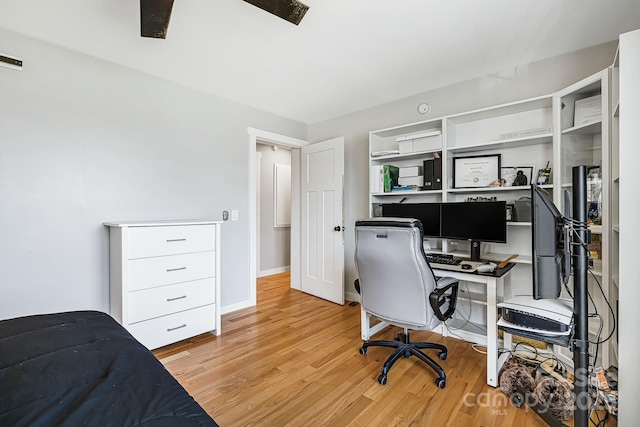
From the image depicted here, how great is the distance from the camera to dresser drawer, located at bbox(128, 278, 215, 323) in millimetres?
2281

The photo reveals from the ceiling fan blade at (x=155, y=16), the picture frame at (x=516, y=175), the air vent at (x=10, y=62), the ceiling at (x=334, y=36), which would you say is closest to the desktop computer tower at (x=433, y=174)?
the picture frame at (x=516, y=175)

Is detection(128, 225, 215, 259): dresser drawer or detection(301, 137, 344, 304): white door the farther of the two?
detection(301, 137, 344, 304): white door

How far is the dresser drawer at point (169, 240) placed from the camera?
2.26 metres

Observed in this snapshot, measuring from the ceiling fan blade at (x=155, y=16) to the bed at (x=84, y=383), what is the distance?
158 centimetres

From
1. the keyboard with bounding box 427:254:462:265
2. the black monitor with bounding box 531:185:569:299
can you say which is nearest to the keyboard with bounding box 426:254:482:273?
the keyboard with bounding box 427:254:462:265

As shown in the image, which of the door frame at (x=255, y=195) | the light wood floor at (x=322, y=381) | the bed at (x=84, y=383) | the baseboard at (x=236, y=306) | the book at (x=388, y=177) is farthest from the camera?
the door frame at (x=255, y=195)

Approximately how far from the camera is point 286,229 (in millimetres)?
5609

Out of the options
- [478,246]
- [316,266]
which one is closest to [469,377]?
[478,246]

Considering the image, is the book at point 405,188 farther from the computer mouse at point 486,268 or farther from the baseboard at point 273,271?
the baseboard at point 273,271

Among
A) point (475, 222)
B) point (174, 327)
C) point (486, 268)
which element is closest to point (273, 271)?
point (174, 327)

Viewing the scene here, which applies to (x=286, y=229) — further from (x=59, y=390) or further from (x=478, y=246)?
(x=59, y=390)

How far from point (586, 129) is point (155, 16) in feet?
9.24

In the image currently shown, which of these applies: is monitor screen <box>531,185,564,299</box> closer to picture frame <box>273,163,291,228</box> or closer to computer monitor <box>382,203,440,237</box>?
computer monitor <box>382,203,440,237</box>

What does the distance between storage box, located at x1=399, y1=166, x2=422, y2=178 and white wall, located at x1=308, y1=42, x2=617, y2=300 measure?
0.54 metres
